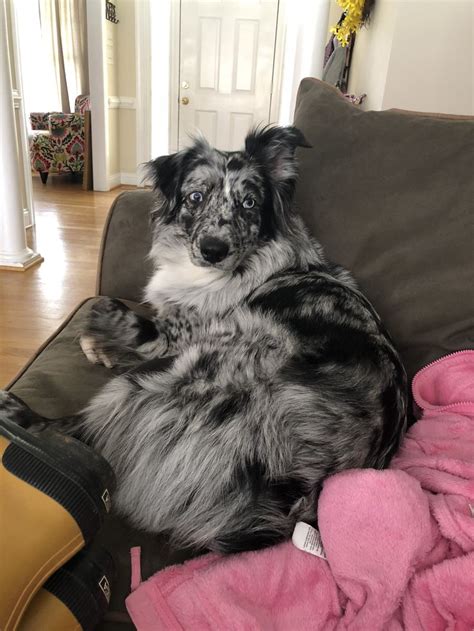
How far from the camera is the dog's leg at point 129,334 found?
1.64 metres

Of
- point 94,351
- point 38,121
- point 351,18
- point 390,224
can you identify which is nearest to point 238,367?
point 94,351

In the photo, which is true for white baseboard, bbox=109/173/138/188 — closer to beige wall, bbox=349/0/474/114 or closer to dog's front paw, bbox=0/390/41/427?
beige wall, bbox=349/0/474/114

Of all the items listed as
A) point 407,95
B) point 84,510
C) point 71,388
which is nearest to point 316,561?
point 84,510

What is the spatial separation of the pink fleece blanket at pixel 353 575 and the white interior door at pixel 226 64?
6323 mm

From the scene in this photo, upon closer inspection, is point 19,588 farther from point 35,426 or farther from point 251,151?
point 251,151

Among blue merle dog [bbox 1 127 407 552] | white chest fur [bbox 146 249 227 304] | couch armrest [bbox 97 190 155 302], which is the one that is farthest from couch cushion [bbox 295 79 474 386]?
couch armrest [bbox 97 190 155 302]

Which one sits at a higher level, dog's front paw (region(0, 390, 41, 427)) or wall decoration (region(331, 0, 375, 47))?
wall decoration (region(331, 0, 375, 47))

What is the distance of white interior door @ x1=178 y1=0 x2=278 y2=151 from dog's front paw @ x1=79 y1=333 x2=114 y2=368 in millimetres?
5488

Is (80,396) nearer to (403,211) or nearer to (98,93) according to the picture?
(403,211)

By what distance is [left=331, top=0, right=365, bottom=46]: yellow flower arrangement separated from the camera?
4.76 meters

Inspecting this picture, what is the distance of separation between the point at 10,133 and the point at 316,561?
405cm

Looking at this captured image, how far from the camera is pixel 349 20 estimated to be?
5.03m

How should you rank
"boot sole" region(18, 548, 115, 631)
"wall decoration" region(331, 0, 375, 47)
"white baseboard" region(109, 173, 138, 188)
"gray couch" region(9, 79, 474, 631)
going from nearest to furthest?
"boot sole" region(18, 548, 115, 631) < "gray couch" region(9, 79, 474, 631) < "wall decoration" region(331, 0, 375, 47) < "white baseboard" region(109, 173, 138, 188)

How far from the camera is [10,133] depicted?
3.86m
